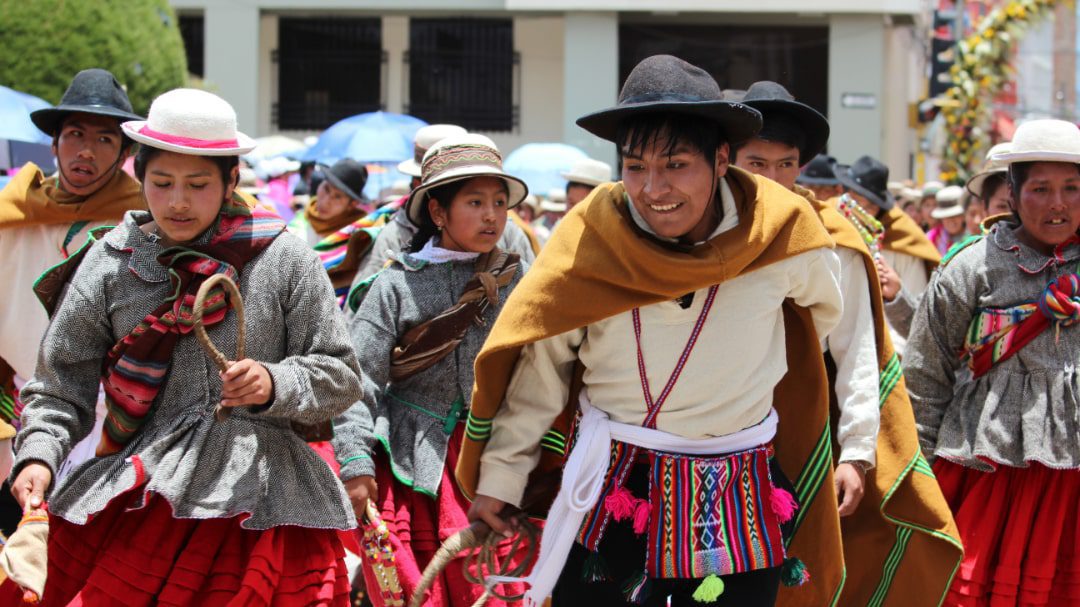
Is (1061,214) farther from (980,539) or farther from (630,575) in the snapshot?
(630,575)

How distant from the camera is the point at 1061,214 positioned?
5.10m

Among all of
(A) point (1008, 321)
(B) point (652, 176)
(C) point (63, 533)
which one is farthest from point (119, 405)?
(A) point (1008, 321)

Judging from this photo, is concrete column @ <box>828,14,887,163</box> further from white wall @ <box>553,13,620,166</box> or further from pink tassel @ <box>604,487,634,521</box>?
pink tassel @ <box>604,487,634,521</box>

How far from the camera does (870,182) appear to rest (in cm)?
845

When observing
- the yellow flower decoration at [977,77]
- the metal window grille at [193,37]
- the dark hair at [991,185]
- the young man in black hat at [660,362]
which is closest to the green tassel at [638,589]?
the young man in black hat at [660,362]

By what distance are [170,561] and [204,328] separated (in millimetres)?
651

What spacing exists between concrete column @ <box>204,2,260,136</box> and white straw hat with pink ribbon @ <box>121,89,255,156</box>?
2252cm

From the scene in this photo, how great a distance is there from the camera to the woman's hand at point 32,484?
150 inches

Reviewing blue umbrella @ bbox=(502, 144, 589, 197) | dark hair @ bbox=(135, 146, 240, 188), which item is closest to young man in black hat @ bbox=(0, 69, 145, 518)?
dark hair @ bbox=(135, 146, 240, 188)

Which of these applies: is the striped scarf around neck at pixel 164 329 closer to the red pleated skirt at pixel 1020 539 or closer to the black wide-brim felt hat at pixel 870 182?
the red pleated skirt at pixel 1020 539

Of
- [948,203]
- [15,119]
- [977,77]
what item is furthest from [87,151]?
[977,77]

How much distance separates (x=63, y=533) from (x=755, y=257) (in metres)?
2.09

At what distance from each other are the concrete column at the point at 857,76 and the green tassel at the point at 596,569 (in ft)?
73.7

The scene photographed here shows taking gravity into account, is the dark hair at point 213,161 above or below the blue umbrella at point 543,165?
below
